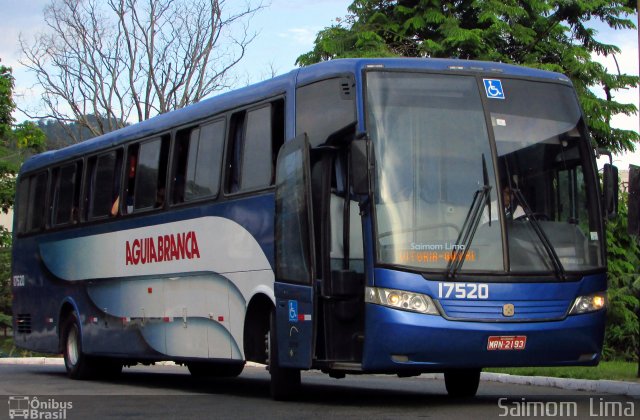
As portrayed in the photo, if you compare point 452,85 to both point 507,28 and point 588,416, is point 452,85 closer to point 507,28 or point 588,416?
point 588,416

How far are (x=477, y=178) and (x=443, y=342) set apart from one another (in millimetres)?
1647

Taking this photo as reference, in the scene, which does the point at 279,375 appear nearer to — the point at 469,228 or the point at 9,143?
the point at 469,228

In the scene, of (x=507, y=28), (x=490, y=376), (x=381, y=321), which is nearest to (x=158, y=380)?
(x=490, y=376)

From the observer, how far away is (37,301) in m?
21.2

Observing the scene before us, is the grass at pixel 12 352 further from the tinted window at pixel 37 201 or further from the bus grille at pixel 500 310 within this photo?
the bus grille at pixel 500 310

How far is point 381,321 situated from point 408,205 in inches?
45.2

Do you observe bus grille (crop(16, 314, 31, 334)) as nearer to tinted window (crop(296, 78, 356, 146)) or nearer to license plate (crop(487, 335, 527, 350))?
tinted window (crop(296, 78, 356, 146))

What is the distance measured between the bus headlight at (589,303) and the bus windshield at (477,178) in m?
0.30

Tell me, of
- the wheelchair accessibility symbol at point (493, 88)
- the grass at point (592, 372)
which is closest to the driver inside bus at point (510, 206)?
the wheelchair accessibility symbol at point (493, 88)

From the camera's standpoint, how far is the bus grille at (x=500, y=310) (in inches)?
458

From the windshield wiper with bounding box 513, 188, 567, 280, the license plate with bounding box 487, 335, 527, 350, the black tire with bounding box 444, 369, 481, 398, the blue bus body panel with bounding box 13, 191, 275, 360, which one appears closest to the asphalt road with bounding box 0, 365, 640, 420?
the black tire with bounding box 444, 369, 481, 398

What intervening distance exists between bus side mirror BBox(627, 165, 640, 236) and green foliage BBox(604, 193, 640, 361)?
1272 centimetres
